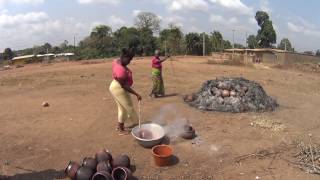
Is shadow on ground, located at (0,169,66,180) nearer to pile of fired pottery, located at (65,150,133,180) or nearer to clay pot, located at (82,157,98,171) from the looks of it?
pile of fired pottery, located at (65,150,133,180)

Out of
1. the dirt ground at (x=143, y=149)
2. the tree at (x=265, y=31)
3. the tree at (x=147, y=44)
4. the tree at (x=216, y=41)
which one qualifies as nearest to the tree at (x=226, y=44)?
the tree at (x=216, y=41)

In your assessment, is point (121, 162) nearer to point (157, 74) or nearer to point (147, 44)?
point (157, 74)

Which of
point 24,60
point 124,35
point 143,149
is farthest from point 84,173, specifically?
point 124,35

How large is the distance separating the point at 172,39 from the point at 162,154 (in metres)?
39.5

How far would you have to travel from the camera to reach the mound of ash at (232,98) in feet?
34.9

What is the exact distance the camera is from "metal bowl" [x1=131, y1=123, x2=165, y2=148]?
7.83m

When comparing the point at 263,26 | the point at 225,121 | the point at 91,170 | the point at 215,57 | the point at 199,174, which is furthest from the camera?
the point at 263,26

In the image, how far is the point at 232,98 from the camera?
10.8m

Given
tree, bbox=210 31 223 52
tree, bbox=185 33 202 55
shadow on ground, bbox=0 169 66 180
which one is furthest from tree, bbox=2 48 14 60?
shadow on ground, bbox=0 169 66 180

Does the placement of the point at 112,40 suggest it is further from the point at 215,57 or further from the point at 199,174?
the point at 199,174

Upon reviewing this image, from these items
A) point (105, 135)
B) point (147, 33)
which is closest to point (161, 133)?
point (105, 135)

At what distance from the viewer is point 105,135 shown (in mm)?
8680

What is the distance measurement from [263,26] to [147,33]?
13135 mm

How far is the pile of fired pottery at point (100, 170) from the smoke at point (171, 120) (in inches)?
74.4
